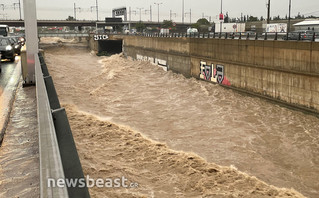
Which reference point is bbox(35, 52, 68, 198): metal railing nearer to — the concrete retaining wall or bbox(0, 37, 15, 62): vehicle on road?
the concrete retaining wall

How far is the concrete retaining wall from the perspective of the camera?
2123cm

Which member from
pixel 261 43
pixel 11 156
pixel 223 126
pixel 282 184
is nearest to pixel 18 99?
pixel 11 156

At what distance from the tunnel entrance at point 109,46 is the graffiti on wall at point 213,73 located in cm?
5055

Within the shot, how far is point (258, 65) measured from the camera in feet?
86.2

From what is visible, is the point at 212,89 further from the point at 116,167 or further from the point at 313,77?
the point at 116,167

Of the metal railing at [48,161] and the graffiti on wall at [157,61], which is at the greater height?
the metal railing at [48,161]

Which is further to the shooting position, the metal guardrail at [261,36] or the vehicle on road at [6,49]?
the vehicle on road at [6,49]

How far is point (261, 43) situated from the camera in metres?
26.1

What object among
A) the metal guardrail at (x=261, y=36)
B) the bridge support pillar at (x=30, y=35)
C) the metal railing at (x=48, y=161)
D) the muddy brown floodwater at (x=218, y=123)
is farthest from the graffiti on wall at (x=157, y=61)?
the metal railing at (x=48, y=161)

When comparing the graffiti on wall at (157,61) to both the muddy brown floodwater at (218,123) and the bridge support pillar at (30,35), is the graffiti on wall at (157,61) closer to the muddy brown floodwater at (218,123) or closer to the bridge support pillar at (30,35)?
the muddy brown floodwater at (218,123)

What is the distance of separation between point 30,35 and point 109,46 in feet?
229

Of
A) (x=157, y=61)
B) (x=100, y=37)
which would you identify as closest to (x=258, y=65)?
(x=157, y=61)

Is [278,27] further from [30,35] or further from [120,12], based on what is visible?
[120,12]

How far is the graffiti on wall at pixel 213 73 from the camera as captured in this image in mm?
30794
